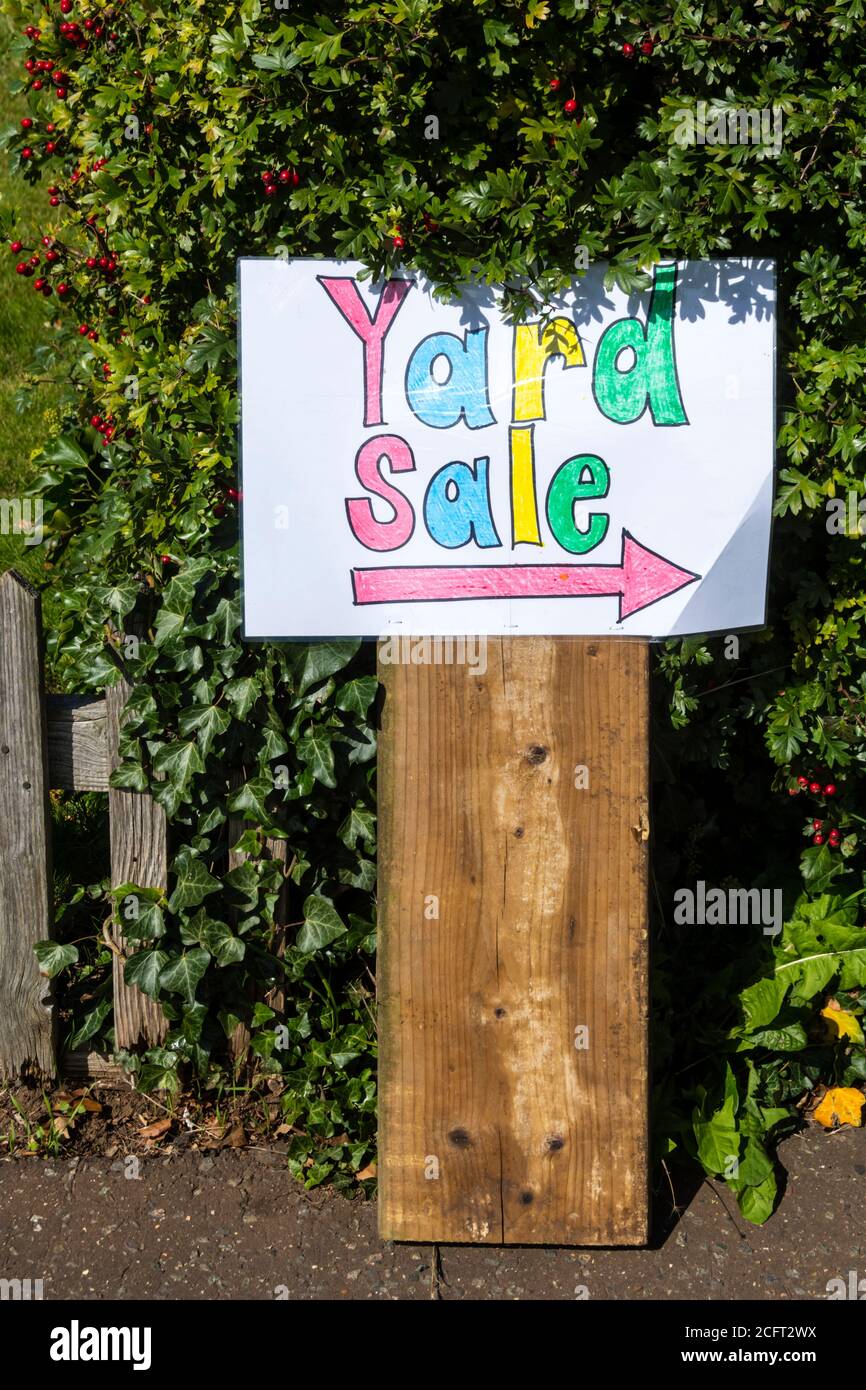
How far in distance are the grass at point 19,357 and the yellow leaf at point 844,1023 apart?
269 cm

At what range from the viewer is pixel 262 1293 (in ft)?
8.76

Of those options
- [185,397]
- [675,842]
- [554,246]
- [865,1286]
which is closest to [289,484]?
[185,397]

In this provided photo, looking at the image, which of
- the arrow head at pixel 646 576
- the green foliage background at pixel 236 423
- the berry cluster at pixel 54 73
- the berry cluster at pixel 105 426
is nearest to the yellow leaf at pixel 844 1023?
the green foliage background at pixel 236 423

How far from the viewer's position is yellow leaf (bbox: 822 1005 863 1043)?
3.12 meters

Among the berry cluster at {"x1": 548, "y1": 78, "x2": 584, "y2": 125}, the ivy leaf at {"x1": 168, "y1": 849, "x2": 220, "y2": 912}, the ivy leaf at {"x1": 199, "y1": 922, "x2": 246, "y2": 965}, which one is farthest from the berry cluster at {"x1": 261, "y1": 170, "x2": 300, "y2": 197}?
the ivy leaf at {"x1": 199, "y1": 922, "x2": 246, "y2": 965}

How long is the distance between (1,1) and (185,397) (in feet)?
4.02

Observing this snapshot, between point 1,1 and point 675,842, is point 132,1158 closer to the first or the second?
point 675,842

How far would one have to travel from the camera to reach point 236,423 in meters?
2.74

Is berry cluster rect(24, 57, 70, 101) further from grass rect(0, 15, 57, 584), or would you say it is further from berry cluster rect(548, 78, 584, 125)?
berry cluster rect(548, 78, 584, 125)

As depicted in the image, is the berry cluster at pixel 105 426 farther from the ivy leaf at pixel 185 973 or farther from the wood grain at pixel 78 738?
the ivy leaf at pixel 185 973

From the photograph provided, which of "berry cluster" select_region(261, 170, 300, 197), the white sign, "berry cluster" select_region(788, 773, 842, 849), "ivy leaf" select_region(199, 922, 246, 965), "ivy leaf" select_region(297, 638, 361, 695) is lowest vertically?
"ivy leaf" select_region(199, 922, 246, 965)

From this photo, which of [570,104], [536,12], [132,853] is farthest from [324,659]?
[536,12]

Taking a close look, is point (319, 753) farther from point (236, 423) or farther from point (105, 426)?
point (105, 426)

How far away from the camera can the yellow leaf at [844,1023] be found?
3121mm
